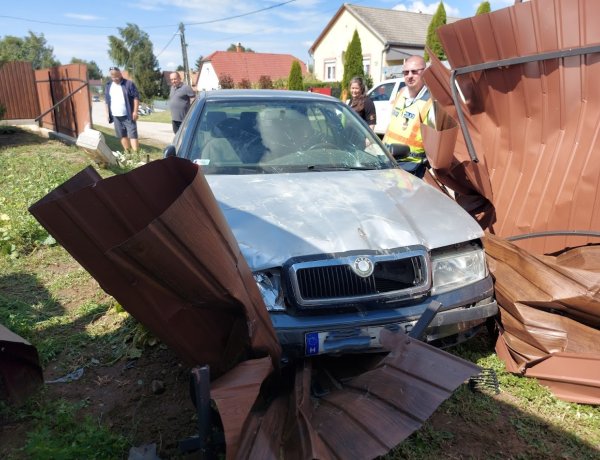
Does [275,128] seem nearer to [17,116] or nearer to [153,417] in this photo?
[153,417]

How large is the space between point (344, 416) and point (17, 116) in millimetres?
13978

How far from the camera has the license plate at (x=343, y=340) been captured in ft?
7.45

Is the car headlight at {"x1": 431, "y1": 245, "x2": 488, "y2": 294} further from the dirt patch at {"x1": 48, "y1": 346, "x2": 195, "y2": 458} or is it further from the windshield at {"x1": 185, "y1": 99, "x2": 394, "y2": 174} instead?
the dirt patch at {"x1": 48, "y1": 346, "x2": 195, "y2": 458}

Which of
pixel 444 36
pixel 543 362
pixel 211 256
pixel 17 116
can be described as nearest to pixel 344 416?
pixel 211 256

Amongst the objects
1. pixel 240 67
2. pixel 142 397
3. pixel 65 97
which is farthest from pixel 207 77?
pixel 142 397

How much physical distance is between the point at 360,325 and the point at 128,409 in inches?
56.0

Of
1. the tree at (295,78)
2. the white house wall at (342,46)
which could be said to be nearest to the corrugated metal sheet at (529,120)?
the tree at (295,78)

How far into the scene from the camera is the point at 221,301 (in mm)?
1719

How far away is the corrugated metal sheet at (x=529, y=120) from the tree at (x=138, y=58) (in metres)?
53.4

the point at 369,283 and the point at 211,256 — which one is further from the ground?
the point at 211,256

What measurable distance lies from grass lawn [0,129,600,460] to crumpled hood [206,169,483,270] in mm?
980

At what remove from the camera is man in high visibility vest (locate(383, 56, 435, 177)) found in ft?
15.4

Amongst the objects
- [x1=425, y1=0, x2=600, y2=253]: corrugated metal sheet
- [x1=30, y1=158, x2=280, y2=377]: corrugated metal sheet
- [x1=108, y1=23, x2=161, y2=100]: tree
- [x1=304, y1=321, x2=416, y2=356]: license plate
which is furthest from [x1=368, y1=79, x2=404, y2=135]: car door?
[x1=108, y1=23, x2=161, y2=100]: tree

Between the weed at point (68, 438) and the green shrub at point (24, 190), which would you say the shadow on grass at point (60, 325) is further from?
the green shrub at point (24, 190)
